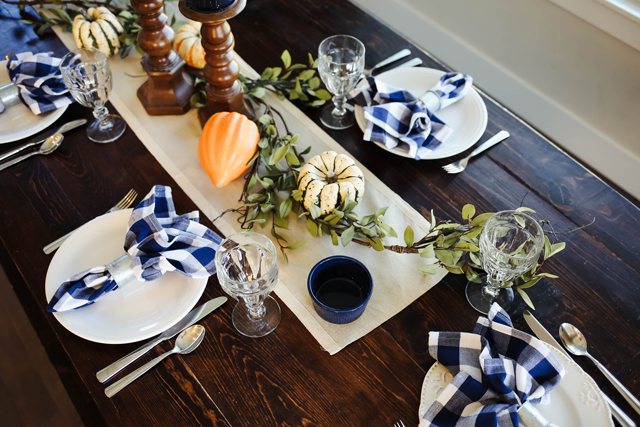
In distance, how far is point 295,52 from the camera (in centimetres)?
127

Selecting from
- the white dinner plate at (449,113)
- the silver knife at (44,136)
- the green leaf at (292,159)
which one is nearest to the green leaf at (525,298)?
the white dinner plate at (449,113)

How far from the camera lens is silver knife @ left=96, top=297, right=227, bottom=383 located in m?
0.75

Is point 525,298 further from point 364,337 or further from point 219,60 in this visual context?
point 219,60

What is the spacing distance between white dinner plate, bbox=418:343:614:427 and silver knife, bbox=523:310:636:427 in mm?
17

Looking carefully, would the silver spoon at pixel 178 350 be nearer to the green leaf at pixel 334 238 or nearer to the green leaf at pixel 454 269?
the green leaf at pixel 334 238

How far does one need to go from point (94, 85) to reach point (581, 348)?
1.02 metres

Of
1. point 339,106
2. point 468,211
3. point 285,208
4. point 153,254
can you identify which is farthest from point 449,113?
point 153,254

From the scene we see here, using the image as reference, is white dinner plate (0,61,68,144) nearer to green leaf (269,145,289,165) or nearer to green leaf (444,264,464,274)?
green leaf (269,145,289,165)

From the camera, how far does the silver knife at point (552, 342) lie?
696mm

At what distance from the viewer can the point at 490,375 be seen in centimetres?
70

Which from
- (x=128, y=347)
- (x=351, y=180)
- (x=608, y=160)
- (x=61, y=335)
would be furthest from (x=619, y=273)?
(x=608, y=160)

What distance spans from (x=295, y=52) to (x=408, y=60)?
290mm

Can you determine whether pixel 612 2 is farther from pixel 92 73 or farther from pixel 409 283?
pixel 92 73

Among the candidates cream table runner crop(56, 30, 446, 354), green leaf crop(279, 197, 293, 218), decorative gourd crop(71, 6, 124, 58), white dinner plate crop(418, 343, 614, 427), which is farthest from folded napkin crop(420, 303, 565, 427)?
decorative gourd crop(71, 6, 124, 58)
